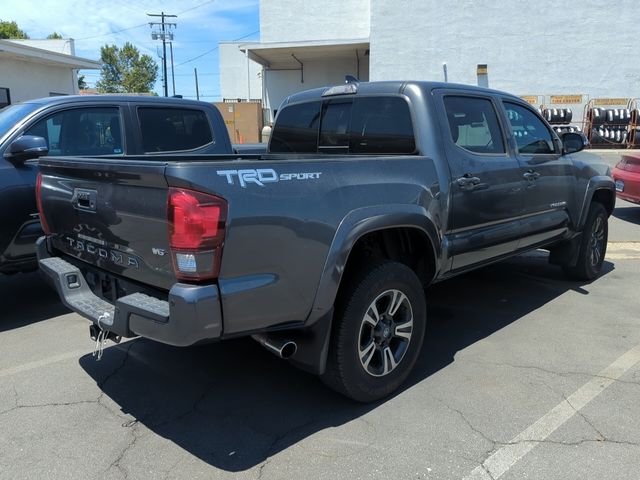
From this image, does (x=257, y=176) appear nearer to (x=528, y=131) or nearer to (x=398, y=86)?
(x=398, y=86)

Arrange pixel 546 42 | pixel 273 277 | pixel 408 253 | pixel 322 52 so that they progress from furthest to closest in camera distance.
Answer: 1. pixel 322 52
2. pixel 546 42
3. pixel 408 253
4. pixel 273 277

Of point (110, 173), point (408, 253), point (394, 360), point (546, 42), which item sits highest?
point (546, 42)

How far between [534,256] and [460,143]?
151 inches

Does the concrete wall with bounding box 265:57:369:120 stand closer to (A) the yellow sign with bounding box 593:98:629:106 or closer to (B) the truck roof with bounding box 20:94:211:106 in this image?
(A) the yellow sign with bounding box 593:98:629:106

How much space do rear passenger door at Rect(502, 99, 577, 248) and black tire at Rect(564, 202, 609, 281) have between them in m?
0.60

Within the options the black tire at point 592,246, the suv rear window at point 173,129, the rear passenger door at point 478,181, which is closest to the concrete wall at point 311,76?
the suv rear window at point 173,129

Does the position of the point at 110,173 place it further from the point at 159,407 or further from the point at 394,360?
the point at 394,360

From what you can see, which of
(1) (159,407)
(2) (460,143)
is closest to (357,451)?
(1) (159,407)

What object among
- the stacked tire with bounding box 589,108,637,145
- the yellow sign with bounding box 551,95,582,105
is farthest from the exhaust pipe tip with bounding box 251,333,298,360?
the yellow sign with bounding box 551,95,582,105

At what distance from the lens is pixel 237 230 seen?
257 centimetres

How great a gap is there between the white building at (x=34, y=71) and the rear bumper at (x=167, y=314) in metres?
17.1

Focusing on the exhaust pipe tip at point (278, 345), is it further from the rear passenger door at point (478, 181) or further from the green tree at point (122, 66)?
the green tree at point (122, 66)

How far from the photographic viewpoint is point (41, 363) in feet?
13.3

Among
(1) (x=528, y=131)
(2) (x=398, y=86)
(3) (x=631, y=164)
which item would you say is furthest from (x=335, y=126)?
(3) (x=631, y=164)
